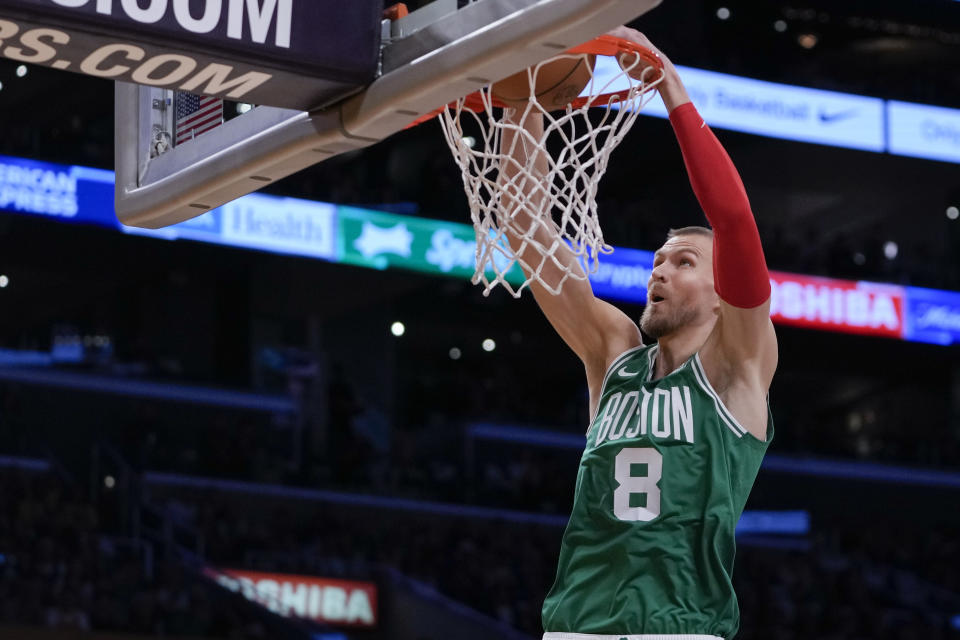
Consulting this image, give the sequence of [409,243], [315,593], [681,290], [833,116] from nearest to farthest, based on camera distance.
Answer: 1. [681,290]
2. [315,593]
3. [409,243]
4. [833,116]

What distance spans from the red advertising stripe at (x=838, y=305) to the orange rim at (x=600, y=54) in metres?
15.3

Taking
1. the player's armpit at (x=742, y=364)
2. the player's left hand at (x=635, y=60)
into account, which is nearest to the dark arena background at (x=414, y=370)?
the player's armpit at (x=742, y=364)

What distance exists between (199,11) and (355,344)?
18392 millimetres

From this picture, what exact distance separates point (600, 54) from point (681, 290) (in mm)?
642

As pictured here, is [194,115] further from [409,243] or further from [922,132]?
[922,132]

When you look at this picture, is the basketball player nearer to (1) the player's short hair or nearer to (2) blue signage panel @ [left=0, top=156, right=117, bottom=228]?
(1) the player's short hair

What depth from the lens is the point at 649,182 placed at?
899 inches

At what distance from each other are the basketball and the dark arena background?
9041 mm

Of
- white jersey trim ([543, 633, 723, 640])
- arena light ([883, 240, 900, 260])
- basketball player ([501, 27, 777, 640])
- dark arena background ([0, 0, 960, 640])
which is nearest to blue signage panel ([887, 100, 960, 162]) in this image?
dark arena background ([0, 0, 960, 640])

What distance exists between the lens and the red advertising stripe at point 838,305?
1875 cm

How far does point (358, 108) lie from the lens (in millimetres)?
2717

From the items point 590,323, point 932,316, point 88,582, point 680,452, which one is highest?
point 932,316

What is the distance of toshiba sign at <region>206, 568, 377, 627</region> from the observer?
13.8 metres

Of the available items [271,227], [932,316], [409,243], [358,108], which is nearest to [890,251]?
[932,316]
